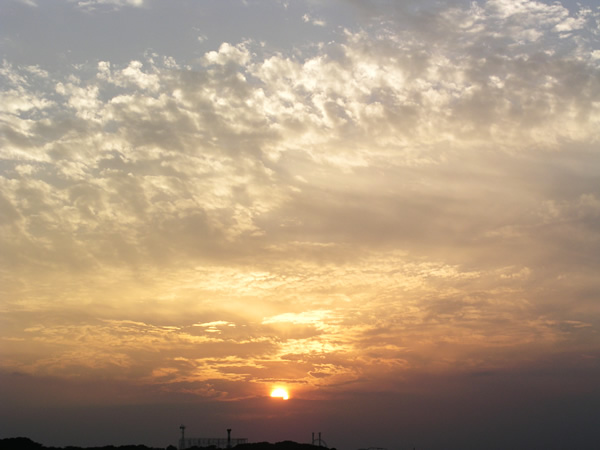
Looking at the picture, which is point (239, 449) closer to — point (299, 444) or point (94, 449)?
→ point (299, 444)

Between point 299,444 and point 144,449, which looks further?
point 299,444

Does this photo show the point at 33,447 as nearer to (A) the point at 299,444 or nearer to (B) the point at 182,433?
(B) the point at 182,433

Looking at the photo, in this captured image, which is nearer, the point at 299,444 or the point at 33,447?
the point at 33,447

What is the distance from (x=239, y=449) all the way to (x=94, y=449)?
19.3 meters

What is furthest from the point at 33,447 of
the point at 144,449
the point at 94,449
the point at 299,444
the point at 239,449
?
the point at 299,444

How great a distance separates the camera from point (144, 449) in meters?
82.6

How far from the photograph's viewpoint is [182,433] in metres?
86.9

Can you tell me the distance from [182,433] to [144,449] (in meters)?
6.12

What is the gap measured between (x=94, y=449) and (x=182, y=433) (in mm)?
11880

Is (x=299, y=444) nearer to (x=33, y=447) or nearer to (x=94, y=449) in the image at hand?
(x=94, y=449)

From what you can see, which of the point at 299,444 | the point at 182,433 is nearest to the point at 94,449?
the point at 182,433

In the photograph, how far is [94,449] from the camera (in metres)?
82.1

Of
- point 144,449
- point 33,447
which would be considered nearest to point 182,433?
point 144,449

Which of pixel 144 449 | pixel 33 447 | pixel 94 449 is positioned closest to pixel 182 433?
pixel 144 449
